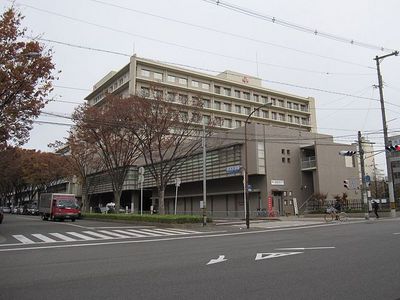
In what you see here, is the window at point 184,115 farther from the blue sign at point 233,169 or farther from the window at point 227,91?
the window at point 227,91

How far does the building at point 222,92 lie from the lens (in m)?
71.1

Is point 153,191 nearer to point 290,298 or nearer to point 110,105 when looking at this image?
point 110,105

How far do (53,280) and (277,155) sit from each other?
3766 cm

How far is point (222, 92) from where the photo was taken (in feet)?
265

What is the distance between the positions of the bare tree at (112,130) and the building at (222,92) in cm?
2477

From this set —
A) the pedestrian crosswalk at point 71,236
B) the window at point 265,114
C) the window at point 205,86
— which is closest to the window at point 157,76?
the window at point 205,86

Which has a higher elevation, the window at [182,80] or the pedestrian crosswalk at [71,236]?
the window at [182,80]

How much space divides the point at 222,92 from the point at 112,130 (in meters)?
46.3

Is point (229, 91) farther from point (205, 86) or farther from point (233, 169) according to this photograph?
point (233, 169)

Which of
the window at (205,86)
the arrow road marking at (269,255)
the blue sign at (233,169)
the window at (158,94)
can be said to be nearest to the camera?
the arrow road marking at (269,255)

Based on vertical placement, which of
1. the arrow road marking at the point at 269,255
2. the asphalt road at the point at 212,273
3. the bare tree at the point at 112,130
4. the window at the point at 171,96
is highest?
the window at the point at 171,96

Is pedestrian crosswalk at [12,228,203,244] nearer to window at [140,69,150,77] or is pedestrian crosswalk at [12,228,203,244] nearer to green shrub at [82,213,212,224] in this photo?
green shrub at [82,213,212,224]

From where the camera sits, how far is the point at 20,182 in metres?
78.6

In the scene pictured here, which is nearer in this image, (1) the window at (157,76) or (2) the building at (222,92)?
(2) the building at (222,92)
